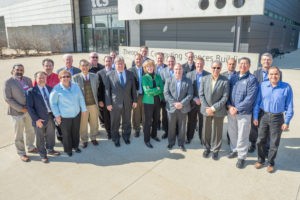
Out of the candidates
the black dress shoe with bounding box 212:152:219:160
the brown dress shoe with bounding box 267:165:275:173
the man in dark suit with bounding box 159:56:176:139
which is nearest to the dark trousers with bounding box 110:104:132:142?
the man in dark suit with bounding box 159:56:176:139

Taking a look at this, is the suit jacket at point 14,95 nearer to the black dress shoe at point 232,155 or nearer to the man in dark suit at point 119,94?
the man in dark suit at point 119,94

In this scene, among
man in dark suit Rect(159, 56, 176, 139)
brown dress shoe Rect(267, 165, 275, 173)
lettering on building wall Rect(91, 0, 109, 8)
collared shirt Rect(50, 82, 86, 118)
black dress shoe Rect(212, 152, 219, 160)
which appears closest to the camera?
brown dress shoe Rect(267, 165, 275, 173)

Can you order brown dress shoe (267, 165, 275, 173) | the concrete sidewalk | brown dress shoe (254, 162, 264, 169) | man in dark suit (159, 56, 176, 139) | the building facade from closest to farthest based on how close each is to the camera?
the concrete sidewalk
brown dress shoe (267, 165, 275, 173)
brown dress shoe (254, 162, 264, 169)
man in dark suit (159, 56, 176, 139)
the building facade

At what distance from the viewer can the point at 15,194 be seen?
3.46 m

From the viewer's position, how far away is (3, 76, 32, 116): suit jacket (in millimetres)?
4070

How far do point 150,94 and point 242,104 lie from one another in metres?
1.74

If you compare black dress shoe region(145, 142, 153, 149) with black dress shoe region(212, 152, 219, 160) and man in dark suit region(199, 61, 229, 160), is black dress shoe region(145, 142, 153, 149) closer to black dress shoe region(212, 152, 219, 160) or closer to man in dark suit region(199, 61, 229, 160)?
man in dark suit region(199, 61, 229, 160)

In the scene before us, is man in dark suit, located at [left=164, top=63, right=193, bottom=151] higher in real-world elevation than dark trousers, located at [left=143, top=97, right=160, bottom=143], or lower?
higher

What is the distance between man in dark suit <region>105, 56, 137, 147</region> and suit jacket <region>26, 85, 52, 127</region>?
1.19 m

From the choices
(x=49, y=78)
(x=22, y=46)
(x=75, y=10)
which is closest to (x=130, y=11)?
(x=75, y=10)

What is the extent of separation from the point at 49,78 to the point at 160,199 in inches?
122

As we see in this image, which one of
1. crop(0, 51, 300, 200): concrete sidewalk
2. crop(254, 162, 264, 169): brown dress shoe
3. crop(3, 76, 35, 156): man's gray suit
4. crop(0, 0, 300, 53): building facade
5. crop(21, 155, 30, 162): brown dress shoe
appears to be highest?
crop(0, 0, 300, 53): building facade

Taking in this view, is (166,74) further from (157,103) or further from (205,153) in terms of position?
(205,153)

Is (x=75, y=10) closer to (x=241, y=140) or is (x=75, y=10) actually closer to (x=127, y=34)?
(x=127, y=34)
